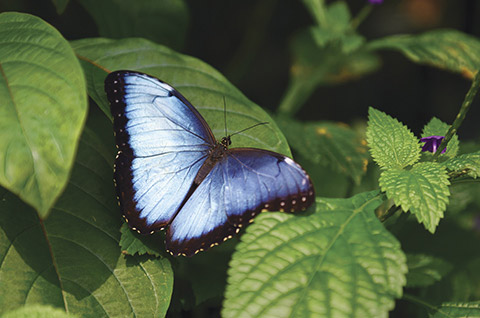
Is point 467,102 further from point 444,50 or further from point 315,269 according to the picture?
point 444,50

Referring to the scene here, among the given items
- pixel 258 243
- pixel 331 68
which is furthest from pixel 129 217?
pixel 331 68

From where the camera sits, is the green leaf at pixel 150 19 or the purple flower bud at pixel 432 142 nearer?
the purple flower bud at pixel 432 142

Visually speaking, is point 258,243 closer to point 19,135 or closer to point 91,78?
point 19,135

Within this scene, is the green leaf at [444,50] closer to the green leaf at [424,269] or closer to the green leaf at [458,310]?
the green leaf at [424,269]

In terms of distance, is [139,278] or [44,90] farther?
[139,278]

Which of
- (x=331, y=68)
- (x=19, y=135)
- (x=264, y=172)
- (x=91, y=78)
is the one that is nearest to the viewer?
(x=19, y=135)

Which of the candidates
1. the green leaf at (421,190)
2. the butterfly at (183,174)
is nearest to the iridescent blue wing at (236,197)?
the butterfly at (183,174)

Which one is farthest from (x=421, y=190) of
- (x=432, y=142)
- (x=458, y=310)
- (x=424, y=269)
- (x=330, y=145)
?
(x=330, y=145)
